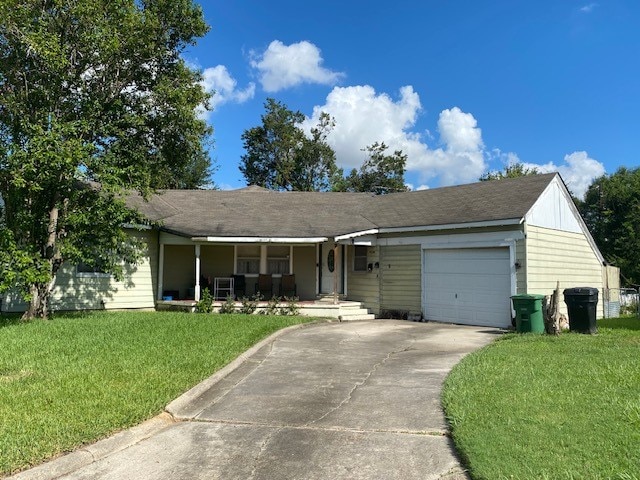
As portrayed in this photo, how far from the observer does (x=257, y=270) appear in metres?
17.9

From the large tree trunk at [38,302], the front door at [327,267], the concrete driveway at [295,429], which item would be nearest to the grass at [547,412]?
the concrete driveway at [295,429]

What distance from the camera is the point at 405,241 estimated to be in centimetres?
1592

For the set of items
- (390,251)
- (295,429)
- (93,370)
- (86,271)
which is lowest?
(295,429)

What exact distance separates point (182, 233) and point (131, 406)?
1055 centimetres

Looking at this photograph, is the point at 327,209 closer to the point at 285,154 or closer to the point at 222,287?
the point at 222,287

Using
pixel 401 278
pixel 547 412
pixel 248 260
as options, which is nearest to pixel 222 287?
pixel 248 260

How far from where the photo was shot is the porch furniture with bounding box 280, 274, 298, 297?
1711 cm

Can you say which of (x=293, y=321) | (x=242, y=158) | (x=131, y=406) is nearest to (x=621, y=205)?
(x=242, y=158)

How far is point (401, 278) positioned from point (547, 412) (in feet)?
35.9

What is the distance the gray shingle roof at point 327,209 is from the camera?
48.6ft

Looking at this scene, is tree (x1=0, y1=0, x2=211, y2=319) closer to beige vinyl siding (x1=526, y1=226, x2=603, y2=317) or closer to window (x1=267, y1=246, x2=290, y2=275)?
window (x1=267, y1=246, x2=290, y2=275)

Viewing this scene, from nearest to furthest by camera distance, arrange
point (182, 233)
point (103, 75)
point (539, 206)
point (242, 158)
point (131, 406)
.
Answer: point (131, 406)
point (103, 75)
point (539, 206)
point (182, 233)
point (242, 158)

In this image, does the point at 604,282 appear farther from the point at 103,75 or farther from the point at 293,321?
the point at 103,75

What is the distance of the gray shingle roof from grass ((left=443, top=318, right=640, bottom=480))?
6.05 metres
